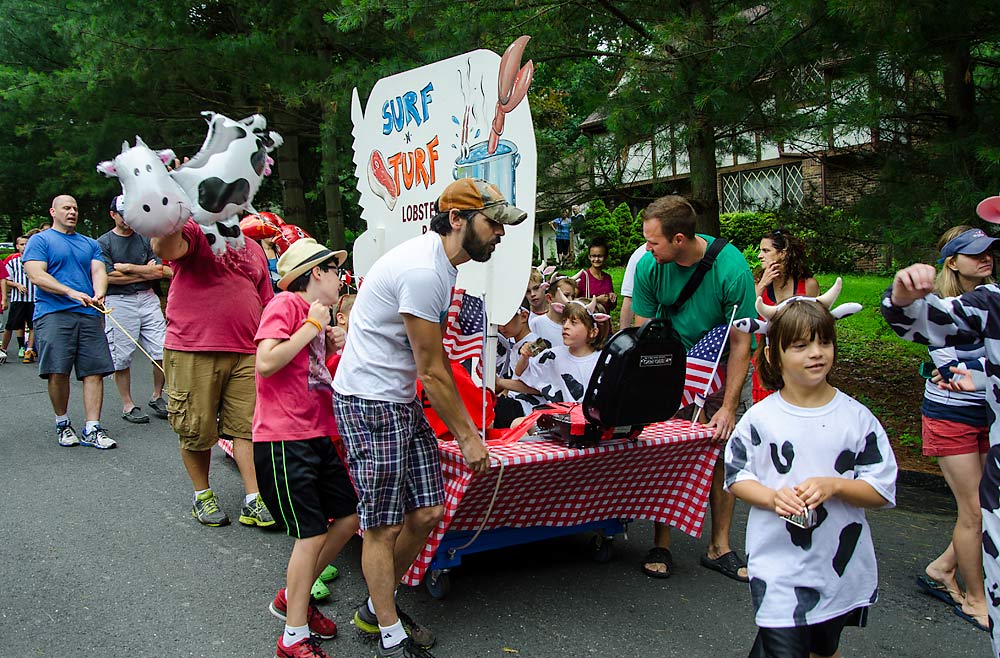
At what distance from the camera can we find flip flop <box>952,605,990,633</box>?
3592 mm

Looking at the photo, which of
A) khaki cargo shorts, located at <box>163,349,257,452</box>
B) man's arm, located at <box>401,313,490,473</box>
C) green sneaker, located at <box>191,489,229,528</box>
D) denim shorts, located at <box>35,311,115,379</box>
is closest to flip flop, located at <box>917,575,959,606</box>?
man's arm, located at <box>401,313,490,473</box>

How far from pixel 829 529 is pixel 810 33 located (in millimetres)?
4128

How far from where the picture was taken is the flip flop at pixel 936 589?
12.6ft

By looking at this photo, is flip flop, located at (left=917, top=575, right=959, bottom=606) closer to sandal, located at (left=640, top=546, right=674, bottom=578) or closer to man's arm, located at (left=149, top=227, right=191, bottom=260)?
sandal, located at (left=640, top=546, right=674, bottom=578)

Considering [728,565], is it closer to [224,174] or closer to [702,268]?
[702,268]

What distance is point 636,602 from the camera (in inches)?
152

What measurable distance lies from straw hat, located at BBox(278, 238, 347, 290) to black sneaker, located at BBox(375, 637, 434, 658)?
59.7 inches

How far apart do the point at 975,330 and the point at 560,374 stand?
96.9 inches

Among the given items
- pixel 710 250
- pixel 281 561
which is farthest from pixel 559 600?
pixel 710 250

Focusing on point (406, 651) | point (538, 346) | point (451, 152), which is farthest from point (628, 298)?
point (406, 651)

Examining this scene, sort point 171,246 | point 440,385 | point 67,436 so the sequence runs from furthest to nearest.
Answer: point 67,436 < point 171,246 < point 440,385

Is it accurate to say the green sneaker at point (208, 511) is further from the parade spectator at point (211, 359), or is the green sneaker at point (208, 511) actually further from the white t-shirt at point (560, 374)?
the white t-shirt at point (560, 374)

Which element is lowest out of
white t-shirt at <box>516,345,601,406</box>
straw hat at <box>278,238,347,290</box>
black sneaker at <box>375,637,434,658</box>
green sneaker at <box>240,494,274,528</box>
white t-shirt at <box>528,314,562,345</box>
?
black sneaker at <box>375,637,434,658</box>

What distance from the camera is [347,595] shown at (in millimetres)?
3959
